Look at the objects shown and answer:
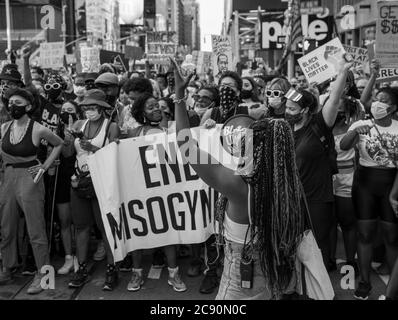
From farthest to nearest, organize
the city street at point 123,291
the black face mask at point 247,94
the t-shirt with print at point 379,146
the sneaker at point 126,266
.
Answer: the black face mask at point 247,94
the sneaker at point 126,266
the city street at point 123,291
the t-shirt with print at point 379,146

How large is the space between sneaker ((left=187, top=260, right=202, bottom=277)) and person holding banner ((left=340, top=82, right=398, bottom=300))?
5.31 ft

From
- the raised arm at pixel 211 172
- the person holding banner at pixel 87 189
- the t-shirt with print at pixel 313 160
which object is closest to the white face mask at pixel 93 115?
the person holding banner at pixel 87 189

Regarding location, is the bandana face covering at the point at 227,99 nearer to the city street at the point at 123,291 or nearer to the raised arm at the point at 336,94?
the raised arm at the point at 336,94

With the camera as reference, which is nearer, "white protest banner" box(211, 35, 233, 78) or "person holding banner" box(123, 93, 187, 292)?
"person holding banner" box(123, 93, 187, 292)

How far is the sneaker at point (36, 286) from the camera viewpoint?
5.05 meters

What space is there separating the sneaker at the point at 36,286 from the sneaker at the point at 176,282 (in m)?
1.25

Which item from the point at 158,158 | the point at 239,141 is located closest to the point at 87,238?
the point at 158,158

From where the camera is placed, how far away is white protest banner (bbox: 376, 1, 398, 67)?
19.6 ft

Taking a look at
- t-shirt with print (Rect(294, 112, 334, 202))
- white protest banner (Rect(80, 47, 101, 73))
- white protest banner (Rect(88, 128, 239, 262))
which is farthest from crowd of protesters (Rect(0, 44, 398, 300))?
white protest banner (Rect(80, 47, 101, 73))

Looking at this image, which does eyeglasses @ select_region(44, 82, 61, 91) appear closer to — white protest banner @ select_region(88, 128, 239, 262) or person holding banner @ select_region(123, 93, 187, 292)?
person holding banner @ select_region(123, 93, 187, 292)

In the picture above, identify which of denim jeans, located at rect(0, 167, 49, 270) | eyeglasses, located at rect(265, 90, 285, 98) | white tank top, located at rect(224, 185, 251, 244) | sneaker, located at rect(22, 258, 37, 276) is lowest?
sneaker, located at rect(22, 258, 37, 276)

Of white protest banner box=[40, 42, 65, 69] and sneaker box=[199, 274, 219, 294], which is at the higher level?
white protest banner box=[40, 42, 65, 69]

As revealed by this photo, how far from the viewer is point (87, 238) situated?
538 cm
